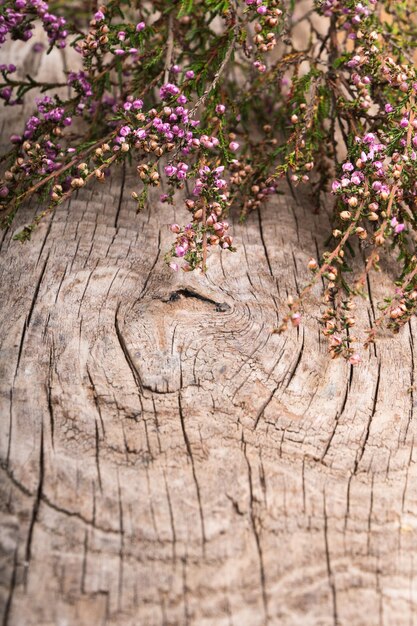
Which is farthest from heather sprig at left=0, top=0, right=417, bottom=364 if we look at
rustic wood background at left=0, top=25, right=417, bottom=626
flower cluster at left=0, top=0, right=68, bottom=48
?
rustic wood background at left=0, top=25, right=417, bottom=626

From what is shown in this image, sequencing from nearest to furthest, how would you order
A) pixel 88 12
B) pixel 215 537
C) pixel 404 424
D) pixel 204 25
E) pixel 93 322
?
pixel 215 537, pixel 404 424, pixel 93 322, pixel 204 25, pixel 88 12

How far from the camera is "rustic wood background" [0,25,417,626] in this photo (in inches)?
71.9

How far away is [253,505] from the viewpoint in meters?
2.01

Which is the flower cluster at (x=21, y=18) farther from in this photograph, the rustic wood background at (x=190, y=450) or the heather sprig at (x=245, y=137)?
the rustic wood background at (x=190, y=450)

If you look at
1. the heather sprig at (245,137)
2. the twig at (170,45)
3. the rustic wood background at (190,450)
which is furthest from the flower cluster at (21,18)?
the rustic wood background at (190,450)

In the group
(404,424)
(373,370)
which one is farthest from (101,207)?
(404,424)

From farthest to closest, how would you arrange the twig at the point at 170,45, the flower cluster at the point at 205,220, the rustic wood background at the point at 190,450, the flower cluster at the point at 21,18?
the twig at the point at 170,45, the flower cluster at the point at 21,18, the flower cluster at the point at 205,220, the rustic wood background at the point at 190,450

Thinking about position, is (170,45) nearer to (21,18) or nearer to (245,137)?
(245,137)

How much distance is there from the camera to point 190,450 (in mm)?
2107

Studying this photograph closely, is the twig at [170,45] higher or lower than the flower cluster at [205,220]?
higher

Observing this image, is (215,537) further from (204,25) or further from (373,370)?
(204,25)

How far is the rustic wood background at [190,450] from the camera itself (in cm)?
183

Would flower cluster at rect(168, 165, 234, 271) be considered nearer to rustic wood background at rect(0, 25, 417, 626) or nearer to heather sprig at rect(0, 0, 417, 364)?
heather sprig at rect(0, 0, 417, 364)

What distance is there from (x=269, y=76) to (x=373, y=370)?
4.59 ft
